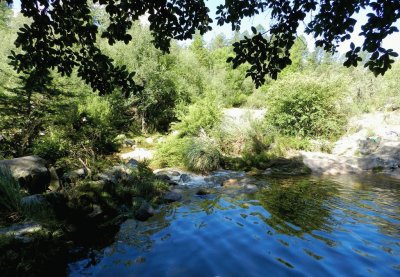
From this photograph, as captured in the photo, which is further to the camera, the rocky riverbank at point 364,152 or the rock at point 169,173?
the rocky riverbank at point 364,152

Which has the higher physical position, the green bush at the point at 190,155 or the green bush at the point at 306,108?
the green bush at the point at 306,108

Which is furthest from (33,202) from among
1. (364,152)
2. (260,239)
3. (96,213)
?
(364,152)

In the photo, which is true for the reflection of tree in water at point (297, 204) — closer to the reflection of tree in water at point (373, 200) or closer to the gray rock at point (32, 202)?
the reflection of tree in water at point (373, 200)

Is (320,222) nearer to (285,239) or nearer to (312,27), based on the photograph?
(285,239)

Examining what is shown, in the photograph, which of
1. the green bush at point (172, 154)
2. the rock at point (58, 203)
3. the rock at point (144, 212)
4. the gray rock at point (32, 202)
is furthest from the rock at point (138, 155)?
the gray rock at point (32, 202)

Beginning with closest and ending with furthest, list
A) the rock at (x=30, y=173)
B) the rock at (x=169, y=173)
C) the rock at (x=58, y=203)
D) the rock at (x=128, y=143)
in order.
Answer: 1. the rock at (x=58, y=203)
2. the rock at (x=30, y=173)
3. the rock at (x=169, y=173)
4. the rock at (x=128, y=143)

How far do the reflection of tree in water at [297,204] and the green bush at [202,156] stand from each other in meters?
2.92

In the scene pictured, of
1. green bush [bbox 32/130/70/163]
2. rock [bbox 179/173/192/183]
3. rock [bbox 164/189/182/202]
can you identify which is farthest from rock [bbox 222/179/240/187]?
green bush [bbox 32/130/70/163]

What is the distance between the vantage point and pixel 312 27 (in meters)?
2.92

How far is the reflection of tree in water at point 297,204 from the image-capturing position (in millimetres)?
5930

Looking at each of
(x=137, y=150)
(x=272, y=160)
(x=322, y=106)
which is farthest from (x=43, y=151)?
(x=322, y=106)

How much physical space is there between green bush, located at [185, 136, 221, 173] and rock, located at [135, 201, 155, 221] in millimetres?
5149

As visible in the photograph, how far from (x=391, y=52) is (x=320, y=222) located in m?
4.99

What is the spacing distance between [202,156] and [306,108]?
27.4 feet
